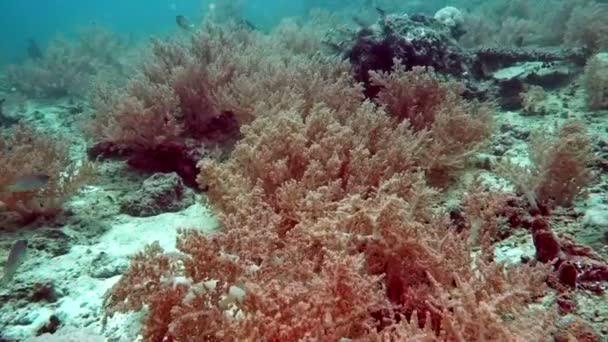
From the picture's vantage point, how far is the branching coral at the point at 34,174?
3.98 meters

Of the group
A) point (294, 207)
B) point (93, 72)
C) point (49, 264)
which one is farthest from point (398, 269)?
point (93, 72)

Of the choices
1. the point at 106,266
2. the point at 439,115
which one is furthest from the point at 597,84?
the point at 106,266

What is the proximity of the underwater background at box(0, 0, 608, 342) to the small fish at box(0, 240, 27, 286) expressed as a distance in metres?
0.01

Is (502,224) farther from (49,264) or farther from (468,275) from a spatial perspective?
(49,264)

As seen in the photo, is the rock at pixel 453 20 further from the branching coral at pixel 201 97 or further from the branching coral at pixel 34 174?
the branching coral at pixel 34 174

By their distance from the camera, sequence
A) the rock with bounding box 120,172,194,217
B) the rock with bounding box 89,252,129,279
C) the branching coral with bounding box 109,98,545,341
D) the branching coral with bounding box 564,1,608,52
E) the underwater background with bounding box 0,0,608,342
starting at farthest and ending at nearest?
1. the branching coral with bounding box 564,1,608,52
2. the rock with bounding box 120,172,194,217
3. the rock with bounding box 89,252,129,279
4. the underwater background with bounding box 0,0,608,342
5. the branching coral with bounding box 109,98,545,341

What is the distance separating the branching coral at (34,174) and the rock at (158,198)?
503 mm

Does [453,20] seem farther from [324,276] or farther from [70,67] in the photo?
[70,67]

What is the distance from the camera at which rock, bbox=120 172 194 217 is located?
14.3 ft

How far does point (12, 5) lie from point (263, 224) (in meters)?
142

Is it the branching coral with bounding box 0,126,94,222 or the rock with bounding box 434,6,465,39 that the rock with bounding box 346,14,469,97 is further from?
the branching coral with bounding box 0,126,94,222

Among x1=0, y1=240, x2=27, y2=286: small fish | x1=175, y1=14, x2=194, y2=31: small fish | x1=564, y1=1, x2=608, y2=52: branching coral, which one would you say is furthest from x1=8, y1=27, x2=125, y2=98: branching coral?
x1=564, y1=1, x2=608, y2=52: branching coral

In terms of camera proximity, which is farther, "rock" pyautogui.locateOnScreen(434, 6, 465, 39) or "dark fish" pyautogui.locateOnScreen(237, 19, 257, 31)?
"dark fish" pyautogui.locateOnScreen(237, 19, 257, 31)

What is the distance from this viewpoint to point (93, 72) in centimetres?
1449
